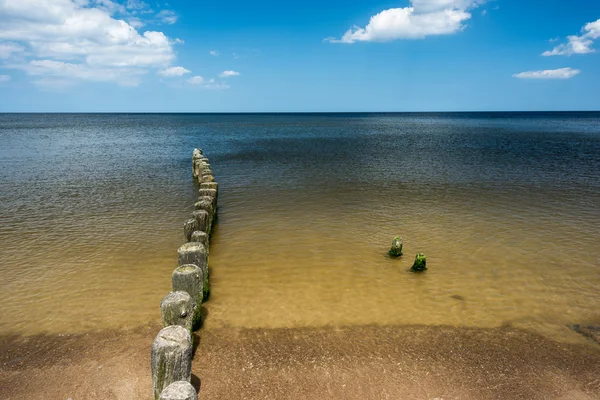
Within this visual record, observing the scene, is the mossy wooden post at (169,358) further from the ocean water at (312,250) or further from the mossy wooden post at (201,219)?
the mossy wooden post at (201,219)

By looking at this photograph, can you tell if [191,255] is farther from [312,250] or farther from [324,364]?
[312,250]

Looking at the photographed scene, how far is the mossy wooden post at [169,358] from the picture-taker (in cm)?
567

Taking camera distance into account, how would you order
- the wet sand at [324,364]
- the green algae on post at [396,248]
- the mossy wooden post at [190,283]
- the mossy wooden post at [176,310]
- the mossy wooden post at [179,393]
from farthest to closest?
1. the green algae on post at [396,248]
2. the mossy wooden post at [190,283]
3. the mossy wooden post at [176,310]
4. the wet sand at [324,364]
5. the mossy wooden post at [179,393]

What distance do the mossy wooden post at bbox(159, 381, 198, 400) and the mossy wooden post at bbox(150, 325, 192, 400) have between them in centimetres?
81

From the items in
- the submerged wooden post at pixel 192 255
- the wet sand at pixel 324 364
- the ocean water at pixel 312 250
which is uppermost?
the submerged wooden post at pixel 192 255

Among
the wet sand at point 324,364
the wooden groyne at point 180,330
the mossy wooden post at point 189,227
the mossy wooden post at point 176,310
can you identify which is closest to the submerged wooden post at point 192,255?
the wooden groyne at point 180,330

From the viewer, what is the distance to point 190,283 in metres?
7.89

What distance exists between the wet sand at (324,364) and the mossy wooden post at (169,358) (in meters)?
0.94

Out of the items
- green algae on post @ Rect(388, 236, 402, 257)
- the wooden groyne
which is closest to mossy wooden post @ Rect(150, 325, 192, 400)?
the wooden groyne

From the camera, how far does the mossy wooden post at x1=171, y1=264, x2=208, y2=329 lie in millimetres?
7820

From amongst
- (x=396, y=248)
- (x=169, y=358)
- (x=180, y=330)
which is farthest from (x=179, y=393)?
(x=396, y=248)

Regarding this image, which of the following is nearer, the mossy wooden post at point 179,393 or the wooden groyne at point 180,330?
the mossy wooden post at point 179,393

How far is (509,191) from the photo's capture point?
21.0m

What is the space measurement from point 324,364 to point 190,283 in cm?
322
